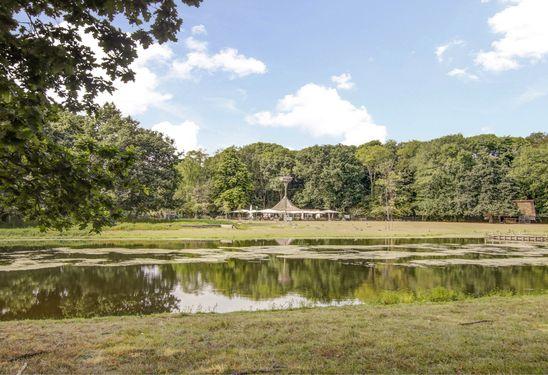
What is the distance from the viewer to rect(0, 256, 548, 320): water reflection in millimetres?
14953

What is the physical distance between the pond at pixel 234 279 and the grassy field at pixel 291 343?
3838 mm

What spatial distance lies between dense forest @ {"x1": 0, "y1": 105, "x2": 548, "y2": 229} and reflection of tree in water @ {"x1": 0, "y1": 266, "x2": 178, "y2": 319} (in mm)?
32290

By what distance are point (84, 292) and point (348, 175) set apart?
8205cm

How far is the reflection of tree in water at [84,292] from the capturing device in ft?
46.2

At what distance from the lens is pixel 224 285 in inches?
743

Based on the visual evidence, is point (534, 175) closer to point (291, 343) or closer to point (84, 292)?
point (84, 292)

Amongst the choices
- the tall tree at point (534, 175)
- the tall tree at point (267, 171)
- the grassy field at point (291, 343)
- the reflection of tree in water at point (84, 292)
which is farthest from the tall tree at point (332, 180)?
the grassy field at point (291, 343)

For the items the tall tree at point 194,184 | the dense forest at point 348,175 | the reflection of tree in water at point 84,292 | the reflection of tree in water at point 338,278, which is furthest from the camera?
the tall tree at point 194,184

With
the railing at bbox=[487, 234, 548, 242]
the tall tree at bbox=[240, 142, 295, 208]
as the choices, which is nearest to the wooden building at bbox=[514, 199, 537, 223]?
the railing at bbox=[487, 234, 548, 242]

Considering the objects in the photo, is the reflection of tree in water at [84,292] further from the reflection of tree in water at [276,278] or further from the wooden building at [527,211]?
the wooden building at [527,211]

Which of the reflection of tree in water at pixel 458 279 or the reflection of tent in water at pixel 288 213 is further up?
the reflection of tent in water at pixel 288 213

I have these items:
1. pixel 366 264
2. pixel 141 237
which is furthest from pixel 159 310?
pixel 141 237

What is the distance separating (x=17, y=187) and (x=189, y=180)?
86309 mm

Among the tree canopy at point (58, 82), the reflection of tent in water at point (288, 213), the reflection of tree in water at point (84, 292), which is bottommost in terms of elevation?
the reflection of tree in water at point (84, 292)
